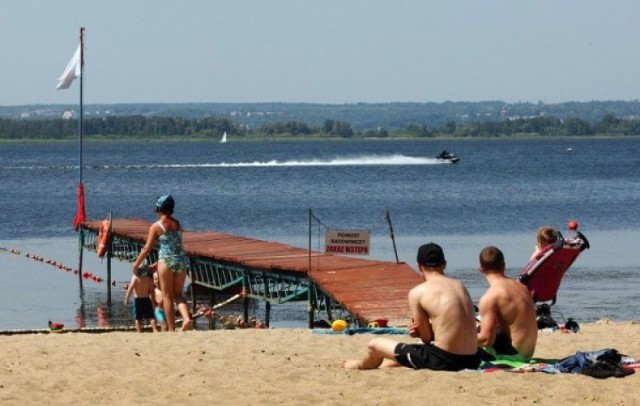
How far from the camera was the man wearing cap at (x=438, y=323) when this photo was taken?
10484mm

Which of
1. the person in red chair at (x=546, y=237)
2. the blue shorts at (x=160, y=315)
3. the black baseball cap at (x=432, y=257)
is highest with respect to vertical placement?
the black baseball cap at (x=432, y=257)

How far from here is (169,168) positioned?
127438mm

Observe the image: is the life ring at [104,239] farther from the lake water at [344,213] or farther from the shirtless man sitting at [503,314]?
the shirtless man sitting at [503,314]

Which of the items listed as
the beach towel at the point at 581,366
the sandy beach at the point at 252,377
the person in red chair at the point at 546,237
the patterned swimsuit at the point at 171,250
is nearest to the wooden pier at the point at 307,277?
the person in red chair at the point at 546,237

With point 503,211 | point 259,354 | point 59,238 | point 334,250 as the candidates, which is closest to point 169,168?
point 503,211

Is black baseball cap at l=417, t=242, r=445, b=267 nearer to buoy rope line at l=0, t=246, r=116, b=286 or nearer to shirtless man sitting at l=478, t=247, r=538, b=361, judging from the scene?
shirtless man sitting at l=478, t=247, r=538, b=361

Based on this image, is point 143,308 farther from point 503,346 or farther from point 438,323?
point 438,323

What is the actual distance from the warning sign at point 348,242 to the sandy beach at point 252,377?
290 inches

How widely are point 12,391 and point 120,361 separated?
61.6 inches

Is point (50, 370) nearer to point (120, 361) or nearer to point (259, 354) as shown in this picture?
point (120, 361)

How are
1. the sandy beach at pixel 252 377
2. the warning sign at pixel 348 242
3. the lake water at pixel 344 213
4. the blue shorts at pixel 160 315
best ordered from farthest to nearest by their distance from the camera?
the lake water at pixel 344 213, the warning sign at pixel 348 242, the blue shorts at pixel 160 315, the sandy beach at pixel 252 377

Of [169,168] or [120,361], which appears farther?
[169,168]

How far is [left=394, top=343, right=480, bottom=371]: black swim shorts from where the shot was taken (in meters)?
10.8

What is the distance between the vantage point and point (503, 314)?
11.1 m
